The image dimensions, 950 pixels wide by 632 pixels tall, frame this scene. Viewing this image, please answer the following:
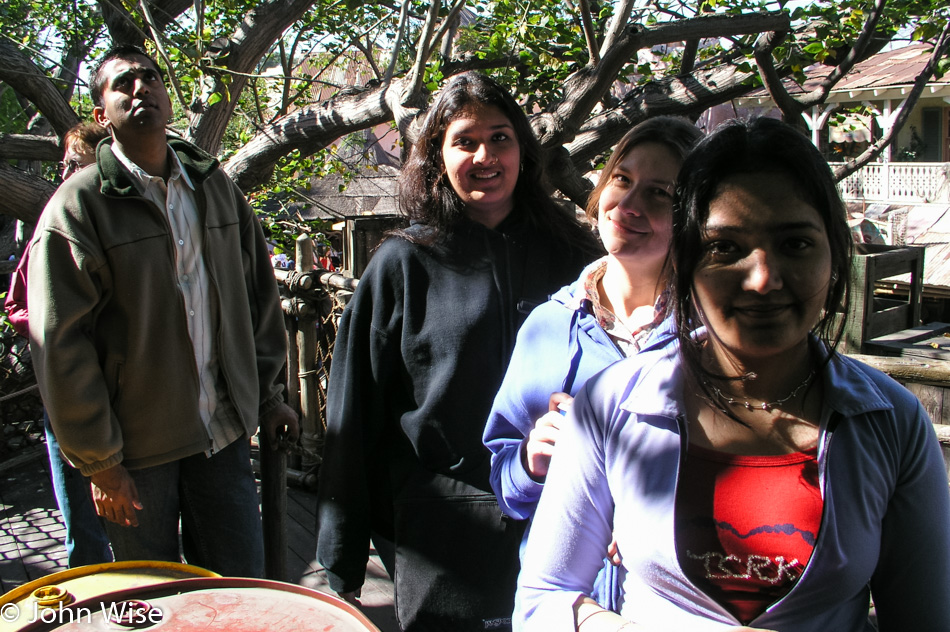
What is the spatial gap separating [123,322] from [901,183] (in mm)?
21119

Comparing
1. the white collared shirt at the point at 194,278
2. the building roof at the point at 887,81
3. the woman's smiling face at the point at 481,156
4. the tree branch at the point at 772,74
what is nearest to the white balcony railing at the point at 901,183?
the building roof at the point at 887,81

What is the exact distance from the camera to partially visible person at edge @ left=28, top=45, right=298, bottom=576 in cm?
211

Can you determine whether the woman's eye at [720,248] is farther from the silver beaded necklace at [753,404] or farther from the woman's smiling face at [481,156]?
the woman's smiling face at [481,156]

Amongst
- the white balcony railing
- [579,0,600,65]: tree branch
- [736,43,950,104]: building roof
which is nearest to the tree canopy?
[579,0,600,65]: tree branch

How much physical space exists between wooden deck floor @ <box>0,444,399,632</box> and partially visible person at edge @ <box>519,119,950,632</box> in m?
2.17

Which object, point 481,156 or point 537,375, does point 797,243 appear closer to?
point 537,375

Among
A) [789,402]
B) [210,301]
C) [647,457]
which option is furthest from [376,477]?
[789,402]

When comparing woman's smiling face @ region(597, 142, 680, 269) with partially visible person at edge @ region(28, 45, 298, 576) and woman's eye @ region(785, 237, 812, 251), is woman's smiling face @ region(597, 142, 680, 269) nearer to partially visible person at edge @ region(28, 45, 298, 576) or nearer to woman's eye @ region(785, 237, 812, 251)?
woman's eye @ region(785, 237, 812, 251)

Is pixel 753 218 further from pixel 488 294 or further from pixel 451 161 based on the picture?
pixel 451 161

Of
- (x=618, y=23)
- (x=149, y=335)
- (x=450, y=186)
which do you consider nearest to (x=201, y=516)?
(x=149, y=335)

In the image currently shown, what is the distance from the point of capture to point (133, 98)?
7.69 ft

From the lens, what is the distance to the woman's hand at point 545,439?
4.67 ft

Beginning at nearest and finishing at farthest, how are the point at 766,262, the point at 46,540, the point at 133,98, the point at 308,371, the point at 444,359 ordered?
the point at 766,262 < the point at 444,359 < the point at 133,98 < the point at 46,540 < the point at 308,371

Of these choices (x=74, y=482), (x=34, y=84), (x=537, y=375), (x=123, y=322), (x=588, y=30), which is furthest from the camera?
(x=34, y=84)
